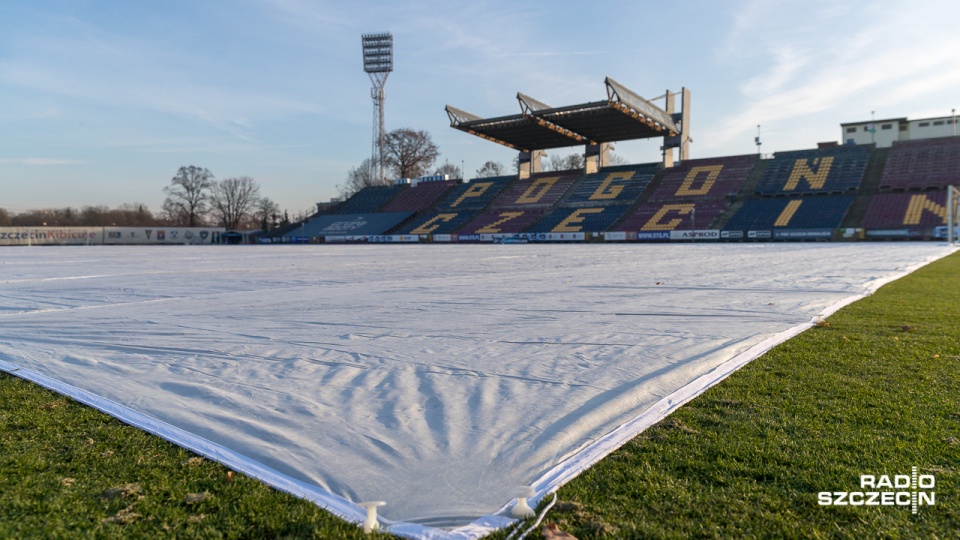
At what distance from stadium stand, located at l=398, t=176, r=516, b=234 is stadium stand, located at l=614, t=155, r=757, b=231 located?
622 inches

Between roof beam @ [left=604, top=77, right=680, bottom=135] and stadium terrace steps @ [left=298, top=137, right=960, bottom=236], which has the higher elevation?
roof beam @ [left=604, top=77, right=680, bottom=135]

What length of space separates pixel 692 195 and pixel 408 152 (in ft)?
139

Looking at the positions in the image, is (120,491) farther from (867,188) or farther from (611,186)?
(611,186)

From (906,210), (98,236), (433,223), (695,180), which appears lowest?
(98,236)

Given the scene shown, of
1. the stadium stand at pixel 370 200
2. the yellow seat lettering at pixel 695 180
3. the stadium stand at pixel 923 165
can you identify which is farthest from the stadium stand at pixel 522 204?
the stadium stand at pixel 923 165

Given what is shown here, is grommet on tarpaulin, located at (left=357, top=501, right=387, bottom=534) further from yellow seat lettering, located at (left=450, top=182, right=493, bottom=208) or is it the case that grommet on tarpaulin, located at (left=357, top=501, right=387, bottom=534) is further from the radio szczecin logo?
yellow seat lettering, located at (left=450, top=182, right=493, bottom=208)

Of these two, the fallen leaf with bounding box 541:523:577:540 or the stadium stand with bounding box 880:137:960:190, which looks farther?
the stadium stand with bounding box 880:137:960:190

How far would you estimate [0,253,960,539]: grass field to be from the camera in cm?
178

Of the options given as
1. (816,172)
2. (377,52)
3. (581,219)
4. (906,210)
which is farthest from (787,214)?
(377,52)

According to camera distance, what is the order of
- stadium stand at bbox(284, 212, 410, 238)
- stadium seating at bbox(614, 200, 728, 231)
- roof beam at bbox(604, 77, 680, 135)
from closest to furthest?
1. roof beam at bbox(604, 77, 680, 135)
2. stadium seating at bbox(614, 200, 728, 231)
3. stadium stand at bbox(284, 212, 410, 238)

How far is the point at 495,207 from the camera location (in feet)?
184

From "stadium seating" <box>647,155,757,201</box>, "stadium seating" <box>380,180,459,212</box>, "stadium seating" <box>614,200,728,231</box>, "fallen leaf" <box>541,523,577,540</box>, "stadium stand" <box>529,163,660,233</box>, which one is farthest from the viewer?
"stadium seating" <box>380,180,459,212</box>

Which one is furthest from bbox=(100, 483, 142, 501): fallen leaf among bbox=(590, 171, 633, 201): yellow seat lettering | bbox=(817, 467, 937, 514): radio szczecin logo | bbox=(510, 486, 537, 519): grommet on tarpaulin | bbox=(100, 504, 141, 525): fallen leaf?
bbox=(590, 171, 633, 201): yellow seat lettering

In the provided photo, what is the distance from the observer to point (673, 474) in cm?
212
